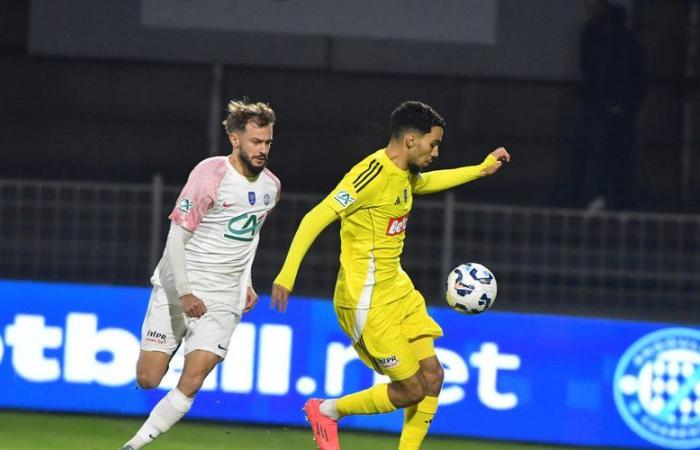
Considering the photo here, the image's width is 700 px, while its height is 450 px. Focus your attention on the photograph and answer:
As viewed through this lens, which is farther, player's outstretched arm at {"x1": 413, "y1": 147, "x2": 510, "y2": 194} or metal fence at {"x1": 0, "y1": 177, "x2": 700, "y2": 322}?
metal fence at {"x1": 0, "y1": 177, "x2": 700, "y2": 322}

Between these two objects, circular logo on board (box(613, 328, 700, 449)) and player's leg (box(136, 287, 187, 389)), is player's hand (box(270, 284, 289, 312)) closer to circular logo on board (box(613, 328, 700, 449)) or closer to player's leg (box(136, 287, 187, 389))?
player's leg (box(136, 287, 187, 389))

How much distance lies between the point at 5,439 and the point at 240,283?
1846 millimetres

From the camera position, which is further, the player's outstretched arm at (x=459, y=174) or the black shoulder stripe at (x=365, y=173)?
the player's outstretched arm at (x=459, y=174)

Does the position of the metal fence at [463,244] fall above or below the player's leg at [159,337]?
above

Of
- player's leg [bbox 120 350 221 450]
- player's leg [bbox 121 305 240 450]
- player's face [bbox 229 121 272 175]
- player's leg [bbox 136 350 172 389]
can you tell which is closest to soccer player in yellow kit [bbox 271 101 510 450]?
player's face [bbox 229 121 272 175]

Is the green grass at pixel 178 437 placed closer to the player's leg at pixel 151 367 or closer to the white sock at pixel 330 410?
the white sock at pixel 330 410

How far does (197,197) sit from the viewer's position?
662 cm

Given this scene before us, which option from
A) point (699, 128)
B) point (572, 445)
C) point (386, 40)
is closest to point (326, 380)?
point (572, 445)

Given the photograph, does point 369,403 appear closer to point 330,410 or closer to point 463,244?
point 330,410

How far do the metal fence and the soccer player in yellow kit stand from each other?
1.78 m

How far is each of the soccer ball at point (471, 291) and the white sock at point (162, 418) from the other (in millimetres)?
1419

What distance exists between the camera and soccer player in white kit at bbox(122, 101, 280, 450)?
21.8 ft

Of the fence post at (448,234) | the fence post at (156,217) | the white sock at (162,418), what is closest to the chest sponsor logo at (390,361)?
the white sock at (162,418)

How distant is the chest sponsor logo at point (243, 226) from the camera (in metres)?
6.81
